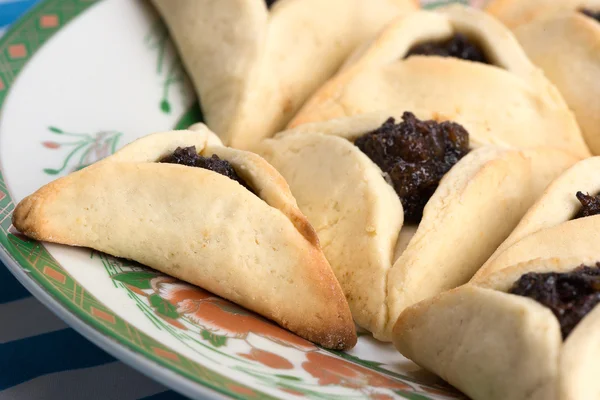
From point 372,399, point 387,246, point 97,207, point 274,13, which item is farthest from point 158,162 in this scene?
point 274,13

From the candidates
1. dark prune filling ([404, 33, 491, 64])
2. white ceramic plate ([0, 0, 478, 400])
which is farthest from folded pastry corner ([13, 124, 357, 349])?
dark prune filling ([404, 33, 491, 64])

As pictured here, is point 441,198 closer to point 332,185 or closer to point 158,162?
point 332,185

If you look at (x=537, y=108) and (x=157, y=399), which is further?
(x=537, y=108)

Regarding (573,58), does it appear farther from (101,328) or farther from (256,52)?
(101,328)

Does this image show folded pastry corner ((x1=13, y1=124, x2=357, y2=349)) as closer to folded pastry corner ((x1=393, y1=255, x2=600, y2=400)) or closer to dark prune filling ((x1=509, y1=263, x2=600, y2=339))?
folded pastry corner ((x1=393, y1=255, x2=600, y2=400))

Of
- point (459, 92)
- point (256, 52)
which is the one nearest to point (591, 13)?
point (459, 92)
